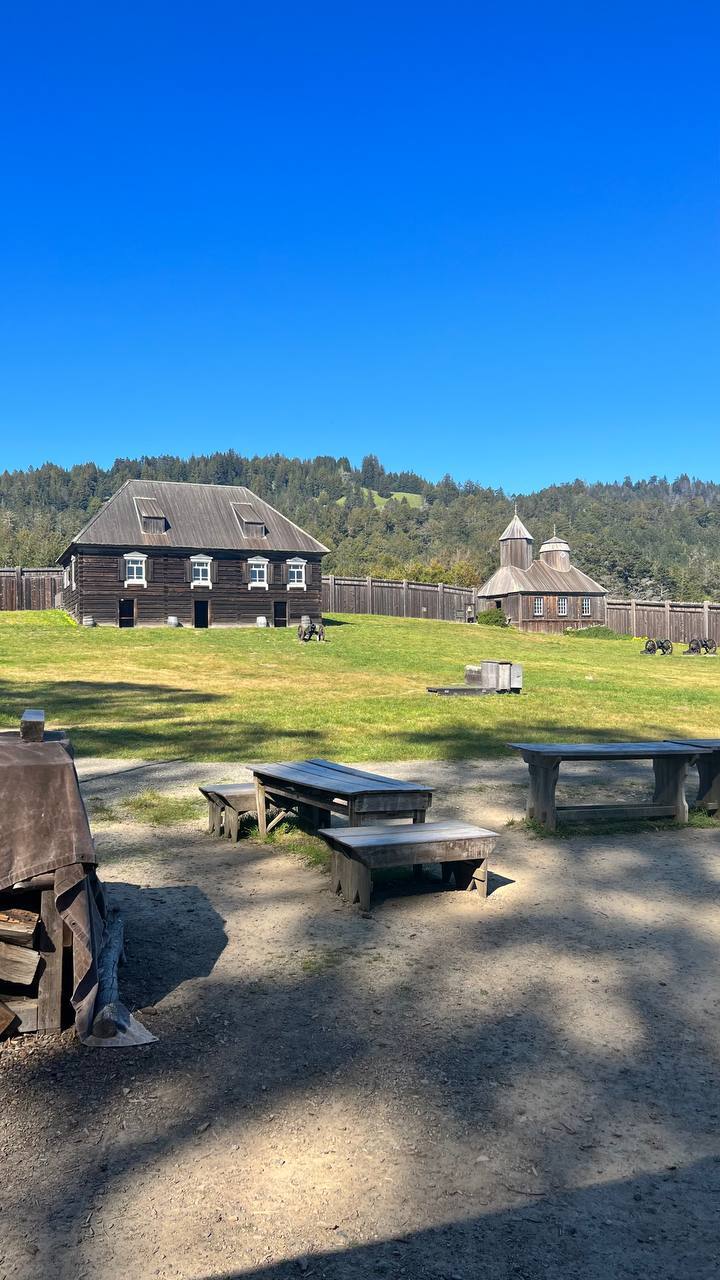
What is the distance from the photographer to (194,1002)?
183 inches

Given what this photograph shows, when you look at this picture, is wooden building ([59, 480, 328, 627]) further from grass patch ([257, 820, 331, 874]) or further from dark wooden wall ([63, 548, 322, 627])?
grass patch ([257, 820, 331, 874])

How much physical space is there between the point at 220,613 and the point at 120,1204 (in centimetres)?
4119

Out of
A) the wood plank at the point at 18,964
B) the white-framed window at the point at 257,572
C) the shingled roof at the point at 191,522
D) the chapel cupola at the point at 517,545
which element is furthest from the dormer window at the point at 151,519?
the wood plank at the point at 18,964

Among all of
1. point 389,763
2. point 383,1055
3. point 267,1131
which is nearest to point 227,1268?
point 267,1131

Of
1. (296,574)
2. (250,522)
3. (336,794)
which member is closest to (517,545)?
(296,574)

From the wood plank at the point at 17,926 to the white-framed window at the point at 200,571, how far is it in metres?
39.5

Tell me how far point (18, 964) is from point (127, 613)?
39.4 metres

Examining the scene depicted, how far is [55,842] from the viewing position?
13.4 ft

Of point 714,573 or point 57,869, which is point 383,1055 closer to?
point 57,869

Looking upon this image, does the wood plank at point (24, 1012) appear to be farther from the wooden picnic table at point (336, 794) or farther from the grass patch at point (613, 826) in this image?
the grass patch at point (613, 826)

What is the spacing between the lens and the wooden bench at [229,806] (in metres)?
7.98

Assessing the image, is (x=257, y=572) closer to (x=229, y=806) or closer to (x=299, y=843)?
(x=229, y=806)

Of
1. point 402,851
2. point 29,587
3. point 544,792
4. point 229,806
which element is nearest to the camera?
point 402,851

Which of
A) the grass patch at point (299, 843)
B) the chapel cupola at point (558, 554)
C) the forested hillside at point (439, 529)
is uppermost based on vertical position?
the forested hillside at point (439, 529)
